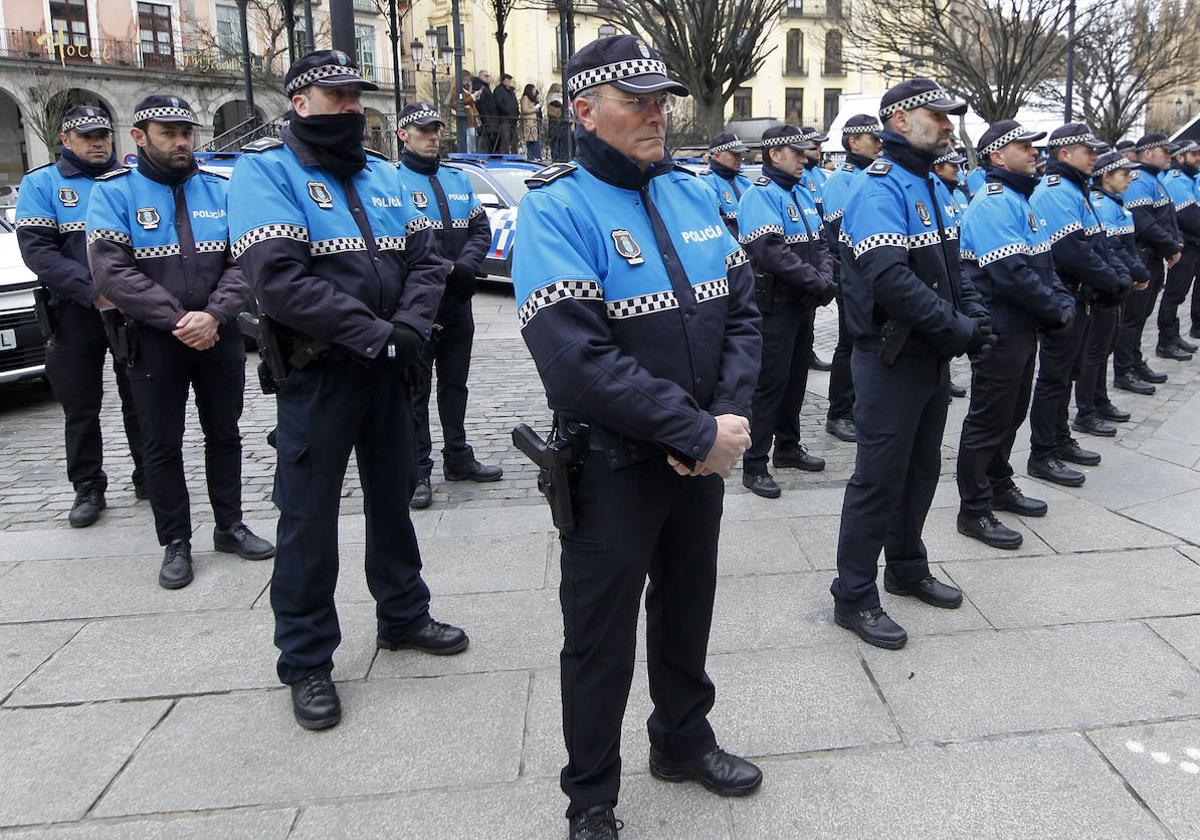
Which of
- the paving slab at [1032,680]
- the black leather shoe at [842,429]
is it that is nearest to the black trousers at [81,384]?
the paving slab at [1032,680]

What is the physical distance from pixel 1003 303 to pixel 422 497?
3.38 metres

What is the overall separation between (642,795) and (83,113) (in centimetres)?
496

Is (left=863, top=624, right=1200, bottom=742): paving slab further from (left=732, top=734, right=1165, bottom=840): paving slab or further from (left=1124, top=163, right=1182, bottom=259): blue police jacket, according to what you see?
(left=1124, top=163, right=1182, bottom=259): blue police jacket

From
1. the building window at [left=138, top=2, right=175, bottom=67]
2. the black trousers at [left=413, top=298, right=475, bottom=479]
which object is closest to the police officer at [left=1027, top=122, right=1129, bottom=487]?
the black trousers at [left=413, top=298, right=475, bottom=479]

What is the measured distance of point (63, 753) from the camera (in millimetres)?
3180

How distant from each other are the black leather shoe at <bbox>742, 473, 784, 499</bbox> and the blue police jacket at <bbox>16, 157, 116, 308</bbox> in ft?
12.7

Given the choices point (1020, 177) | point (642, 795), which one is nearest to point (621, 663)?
point (642, 795)

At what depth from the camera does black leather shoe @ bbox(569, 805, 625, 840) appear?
2.61 meters

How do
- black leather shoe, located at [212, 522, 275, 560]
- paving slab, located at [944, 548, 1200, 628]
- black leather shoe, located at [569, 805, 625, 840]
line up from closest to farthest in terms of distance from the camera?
black leather shoe, located at [569, 805, 625, 840] → paving slab, located at [944, 548, 1200, 628] → black leather shoe, located at [212, 522, 275, 560]

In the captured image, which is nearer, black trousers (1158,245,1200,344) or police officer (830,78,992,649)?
police officer (830,78,992,649)

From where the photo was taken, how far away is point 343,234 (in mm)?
3361

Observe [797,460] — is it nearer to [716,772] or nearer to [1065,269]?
[1065,269]

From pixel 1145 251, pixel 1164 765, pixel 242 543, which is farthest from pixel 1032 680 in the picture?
pixel 1145 251

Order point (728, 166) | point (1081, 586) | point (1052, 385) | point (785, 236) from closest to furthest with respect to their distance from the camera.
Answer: point (1081, 586) → point (1052, 385) → point (785, 236) → point (728, 166)
